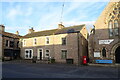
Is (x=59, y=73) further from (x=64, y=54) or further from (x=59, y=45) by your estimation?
(x=59, y=45)

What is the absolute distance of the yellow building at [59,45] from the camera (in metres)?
24.5

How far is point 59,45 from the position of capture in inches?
1042

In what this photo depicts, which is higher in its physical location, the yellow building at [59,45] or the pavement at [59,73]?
the yellow building at [59,45]

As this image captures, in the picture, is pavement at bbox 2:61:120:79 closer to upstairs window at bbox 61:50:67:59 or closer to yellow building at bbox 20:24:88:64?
yellow building at bbox 20:24:88:64

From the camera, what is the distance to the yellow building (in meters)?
24.5

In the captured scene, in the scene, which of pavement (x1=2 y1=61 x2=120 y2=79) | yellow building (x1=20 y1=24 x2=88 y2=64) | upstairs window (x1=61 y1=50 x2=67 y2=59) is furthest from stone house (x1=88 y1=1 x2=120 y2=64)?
upstairs window (x1=61 y1=50 x2=67 y2=59)

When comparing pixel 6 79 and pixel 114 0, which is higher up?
pixel 114 0

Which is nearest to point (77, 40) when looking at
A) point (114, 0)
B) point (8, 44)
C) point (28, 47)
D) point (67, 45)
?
point (67, 45)

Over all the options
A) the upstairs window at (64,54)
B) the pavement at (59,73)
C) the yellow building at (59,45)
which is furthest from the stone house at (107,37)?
the upstairs window at (64,54)

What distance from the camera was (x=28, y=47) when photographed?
3173 centimetres

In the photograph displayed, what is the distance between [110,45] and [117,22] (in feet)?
14.8

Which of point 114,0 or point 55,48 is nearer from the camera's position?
point 114,0

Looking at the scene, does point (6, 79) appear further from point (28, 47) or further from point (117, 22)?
point (28, 47)

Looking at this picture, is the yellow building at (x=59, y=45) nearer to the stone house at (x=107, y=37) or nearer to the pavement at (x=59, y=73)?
the stone house at (x=107, y=37)
